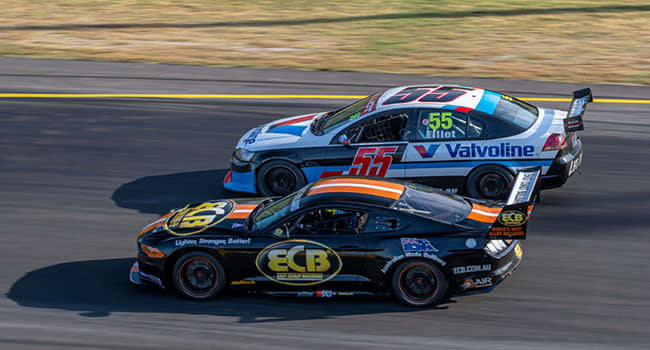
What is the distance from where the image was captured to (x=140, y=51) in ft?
67.9

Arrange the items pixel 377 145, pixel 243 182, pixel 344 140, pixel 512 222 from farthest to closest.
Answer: pixel 243 182 < pixel 344 140 < pixel 377 145 < pixel 512 222

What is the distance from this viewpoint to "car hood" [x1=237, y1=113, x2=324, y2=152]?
448 inches

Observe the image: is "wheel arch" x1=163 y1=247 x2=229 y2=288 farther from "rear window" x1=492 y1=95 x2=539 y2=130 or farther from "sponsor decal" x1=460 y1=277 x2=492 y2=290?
"rear window" x1=492 y1=95 x2=539 y2=130

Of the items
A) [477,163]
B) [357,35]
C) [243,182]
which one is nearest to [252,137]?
[243,182]

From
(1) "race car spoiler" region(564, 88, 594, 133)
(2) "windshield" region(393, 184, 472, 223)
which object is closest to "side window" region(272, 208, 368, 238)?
(2) "windshield" region(393, 184, 472, 223)

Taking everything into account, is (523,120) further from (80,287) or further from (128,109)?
(128,109)

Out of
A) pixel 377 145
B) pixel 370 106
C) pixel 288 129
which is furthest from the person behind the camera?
pixel 288 129

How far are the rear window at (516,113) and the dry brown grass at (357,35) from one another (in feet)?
22.8

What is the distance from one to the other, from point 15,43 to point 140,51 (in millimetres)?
3420

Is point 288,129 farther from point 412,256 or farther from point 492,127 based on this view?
A: point 412,256

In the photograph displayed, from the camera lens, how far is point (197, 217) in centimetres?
901

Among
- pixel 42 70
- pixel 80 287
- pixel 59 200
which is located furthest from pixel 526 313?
pixel 42 70

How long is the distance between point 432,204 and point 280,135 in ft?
11.6

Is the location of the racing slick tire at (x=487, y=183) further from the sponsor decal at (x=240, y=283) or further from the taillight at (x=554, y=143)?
the sponsor decal at (x=240, y=283)
